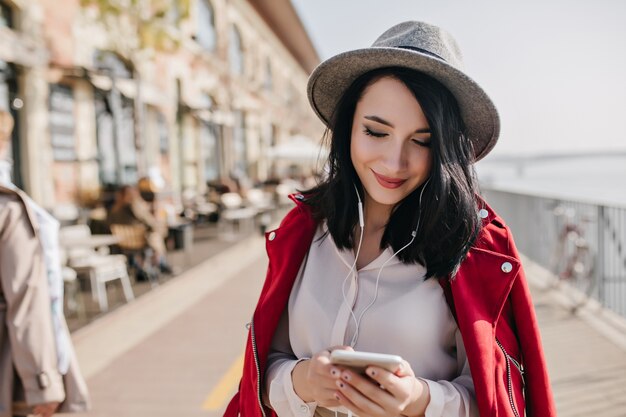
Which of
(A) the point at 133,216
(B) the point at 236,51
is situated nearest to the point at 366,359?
(A) the point at 133,216

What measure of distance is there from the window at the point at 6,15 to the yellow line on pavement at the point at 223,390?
6.89m

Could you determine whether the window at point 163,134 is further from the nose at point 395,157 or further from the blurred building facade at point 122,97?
the nose at point 395,157

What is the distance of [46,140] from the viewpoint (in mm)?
9492

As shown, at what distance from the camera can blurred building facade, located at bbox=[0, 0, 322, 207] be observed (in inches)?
360

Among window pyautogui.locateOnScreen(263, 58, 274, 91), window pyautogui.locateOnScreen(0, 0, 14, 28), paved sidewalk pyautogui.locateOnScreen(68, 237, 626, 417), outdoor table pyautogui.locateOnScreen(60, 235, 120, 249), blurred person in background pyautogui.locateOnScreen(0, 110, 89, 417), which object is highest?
window pyautogui.locateOnScreen(263, 58, 274, 91)

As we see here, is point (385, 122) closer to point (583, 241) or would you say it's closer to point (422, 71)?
point (422, 71)

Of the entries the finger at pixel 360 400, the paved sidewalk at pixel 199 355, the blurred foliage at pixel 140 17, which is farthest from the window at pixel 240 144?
the finger at pixel 360 400

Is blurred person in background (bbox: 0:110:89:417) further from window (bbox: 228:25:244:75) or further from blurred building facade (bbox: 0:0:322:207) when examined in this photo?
window (bbox: 228:25:244:75)

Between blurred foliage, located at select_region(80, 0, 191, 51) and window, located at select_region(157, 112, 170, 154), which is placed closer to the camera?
blurred foliage, located at select_region(80, 0, 191, 51)

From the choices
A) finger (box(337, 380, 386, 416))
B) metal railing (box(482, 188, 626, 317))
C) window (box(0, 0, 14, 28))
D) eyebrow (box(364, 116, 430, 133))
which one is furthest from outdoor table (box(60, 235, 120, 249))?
finger (box(337, 380, 386, 416))

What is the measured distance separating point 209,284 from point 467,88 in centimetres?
724

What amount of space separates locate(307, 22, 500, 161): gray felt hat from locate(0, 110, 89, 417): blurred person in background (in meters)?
1.48

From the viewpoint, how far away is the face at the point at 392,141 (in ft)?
5.09

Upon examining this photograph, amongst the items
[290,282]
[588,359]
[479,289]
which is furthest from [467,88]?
[588,359]
